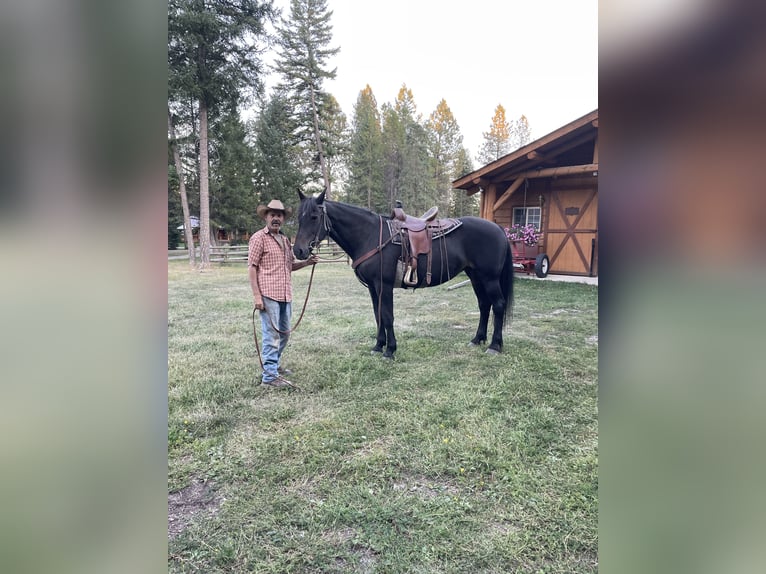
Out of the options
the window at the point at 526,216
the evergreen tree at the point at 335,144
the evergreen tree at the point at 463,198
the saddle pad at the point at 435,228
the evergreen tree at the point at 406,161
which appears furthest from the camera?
the evergreen tree at the point at 463,198

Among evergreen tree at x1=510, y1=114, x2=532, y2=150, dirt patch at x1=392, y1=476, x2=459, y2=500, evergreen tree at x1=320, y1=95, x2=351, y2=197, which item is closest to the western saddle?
dirt patch at x1=392, y1=476, x2=459, y2=500

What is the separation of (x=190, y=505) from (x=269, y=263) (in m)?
2.05

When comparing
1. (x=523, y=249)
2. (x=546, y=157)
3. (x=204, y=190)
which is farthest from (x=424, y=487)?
(x=204, y=190)

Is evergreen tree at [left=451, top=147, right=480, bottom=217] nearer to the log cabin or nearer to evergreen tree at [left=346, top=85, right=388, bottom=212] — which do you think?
evergreen tree at [left=346, top=85, right=388, bottom=212]

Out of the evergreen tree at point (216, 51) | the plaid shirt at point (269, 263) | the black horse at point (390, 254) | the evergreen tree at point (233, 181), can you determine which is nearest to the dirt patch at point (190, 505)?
the plaid shirt at point (269, 263)

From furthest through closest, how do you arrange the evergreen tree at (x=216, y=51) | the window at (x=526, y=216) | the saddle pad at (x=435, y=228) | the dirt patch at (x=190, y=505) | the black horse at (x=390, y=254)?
the window at (x=526, y=216) → the evergreen tree at (x=216, y=51) → the saddle pad at (x=435, y=228) → the black horse at (x=390, y=254) → the dirt patch at (x=190, y=505)

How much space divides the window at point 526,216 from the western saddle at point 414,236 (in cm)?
721

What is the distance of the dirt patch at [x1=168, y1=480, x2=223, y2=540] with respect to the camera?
188 cm

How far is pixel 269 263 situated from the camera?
11.3 ft

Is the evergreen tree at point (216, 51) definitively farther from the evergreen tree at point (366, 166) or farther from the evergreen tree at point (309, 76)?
the evergreen tree at point (366, 166)

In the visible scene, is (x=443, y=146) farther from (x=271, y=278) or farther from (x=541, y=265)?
(x=271, y=278)

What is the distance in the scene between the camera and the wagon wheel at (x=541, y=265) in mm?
9852

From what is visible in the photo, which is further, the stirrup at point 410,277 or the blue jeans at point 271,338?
the stirrup at point 410,277
